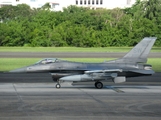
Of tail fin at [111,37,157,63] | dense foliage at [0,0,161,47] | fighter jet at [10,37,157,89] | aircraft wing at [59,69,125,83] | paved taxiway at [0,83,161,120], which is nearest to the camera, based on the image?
paved taxiway at [0,83,161,120]

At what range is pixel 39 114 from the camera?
72.1 ft

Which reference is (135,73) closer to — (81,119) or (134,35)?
(81,119)

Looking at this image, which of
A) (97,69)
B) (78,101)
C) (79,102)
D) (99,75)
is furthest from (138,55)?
(79,102)

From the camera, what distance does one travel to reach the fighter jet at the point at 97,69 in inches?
1296

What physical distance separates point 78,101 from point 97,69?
24.0 feet

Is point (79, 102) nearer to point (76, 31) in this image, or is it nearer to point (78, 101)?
point (78, 101)

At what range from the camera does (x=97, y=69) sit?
33.5 m

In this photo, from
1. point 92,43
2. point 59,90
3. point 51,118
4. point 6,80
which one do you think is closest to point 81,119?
point 51,118

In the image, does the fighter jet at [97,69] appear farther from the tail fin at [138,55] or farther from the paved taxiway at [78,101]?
the paved taxiway at [78,101]

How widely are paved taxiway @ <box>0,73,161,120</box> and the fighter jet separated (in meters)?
0.70

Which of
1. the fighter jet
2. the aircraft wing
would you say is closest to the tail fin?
the fighter jet

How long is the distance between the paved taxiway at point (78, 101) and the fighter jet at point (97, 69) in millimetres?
698

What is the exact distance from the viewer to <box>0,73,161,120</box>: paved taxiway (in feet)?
71.8

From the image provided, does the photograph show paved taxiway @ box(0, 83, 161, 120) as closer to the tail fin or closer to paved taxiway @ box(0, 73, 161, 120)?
paved taxiway @ box(0, 73, 161, 120)
